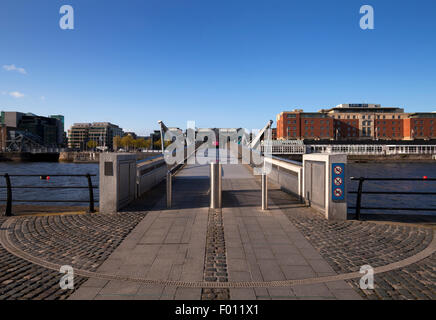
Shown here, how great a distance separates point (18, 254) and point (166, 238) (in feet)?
8.25

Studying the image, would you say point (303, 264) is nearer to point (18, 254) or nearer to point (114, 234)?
point (114, 234)

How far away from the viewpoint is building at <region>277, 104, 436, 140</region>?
121 m

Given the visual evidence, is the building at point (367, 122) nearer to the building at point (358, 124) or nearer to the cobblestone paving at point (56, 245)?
the building at point (358, 124)

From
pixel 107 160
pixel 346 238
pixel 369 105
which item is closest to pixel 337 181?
pixel 346 238

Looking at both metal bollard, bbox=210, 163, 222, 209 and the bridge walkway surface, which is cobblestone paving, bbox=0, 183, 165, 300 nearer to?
the bridge walkway surface

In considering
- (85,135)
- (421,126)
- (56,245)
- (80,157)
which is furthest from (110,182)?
(85,135)

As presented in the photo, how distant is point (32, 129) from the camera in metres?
170

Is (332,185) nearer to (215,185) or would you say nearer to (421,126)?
(215,185)

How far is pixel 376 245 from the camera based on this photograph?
5.28 metres

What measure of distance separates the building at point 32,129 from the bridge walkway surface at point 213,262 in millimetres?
171015

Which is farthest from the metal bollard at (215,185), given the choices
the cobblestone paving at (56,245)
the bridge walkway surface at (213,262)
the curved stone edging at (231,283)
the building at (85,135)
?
the building at (85,135)

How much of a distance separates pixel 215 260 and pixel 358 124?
139 m

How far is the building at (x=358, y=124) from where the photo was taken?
121375 mm
